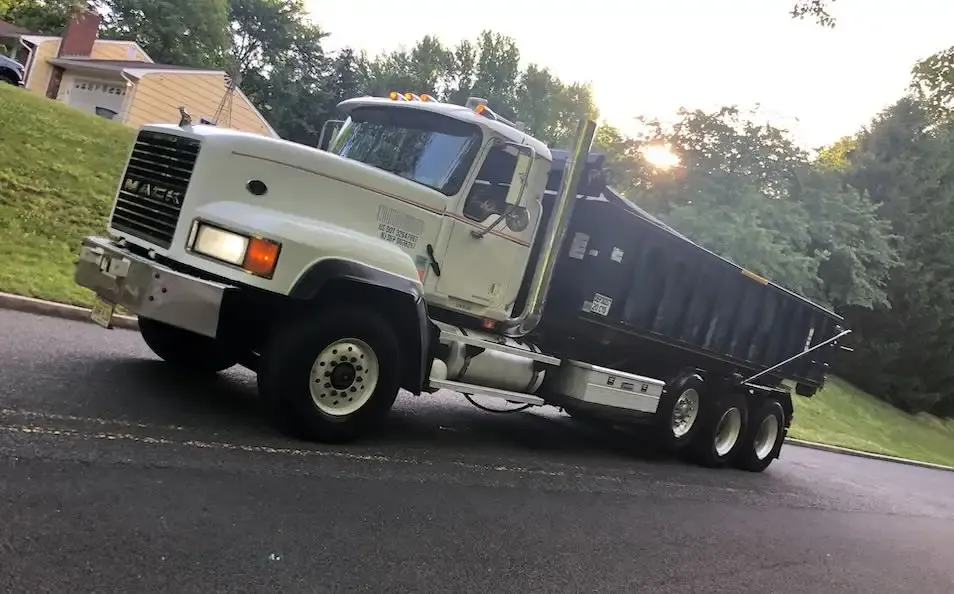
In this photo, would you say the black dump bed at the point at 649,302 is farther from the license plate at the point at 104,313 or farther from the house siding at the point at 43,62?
the house siding at the point at 43,62

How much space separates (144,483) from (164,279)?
4.71ft

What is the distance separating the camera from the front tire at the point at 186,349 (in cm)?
688

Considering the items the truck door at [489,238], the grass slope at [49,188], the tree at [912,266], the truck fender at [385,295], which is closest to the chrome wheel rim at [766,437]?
the truck door at [489,238]

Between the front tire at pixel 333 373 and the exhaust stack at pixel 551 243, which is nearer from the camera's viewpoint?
the front tire at pixel 333 373

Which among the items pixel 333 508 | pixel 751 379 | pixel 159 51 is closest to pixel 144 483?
pixel 333 508

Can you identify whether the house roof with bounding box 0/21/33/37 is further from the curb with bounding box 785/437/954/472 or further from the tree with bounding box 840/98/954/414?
the curb with bounding box 785/437/954/472

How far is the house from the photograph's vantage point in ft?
99.8

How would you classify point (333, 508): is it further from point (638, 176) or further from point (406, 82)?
point (406, 82)

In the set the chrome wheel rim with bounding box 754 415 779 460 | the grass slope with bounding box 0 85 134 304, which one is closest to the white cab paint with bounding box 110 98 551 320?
the grass slope with bounding box 0 85 134 304

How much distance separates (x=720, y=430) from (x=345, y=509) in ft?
21.1

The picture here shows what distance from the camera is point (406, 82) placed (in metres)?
57.5

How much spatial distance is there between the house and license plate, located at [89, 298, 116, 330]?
24.2 m

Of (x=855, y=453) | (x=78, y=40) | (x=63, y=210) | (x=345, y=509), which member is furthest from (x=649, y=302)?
(x=78, y=40)

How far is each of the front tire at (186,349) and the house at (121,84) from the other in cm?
2334
